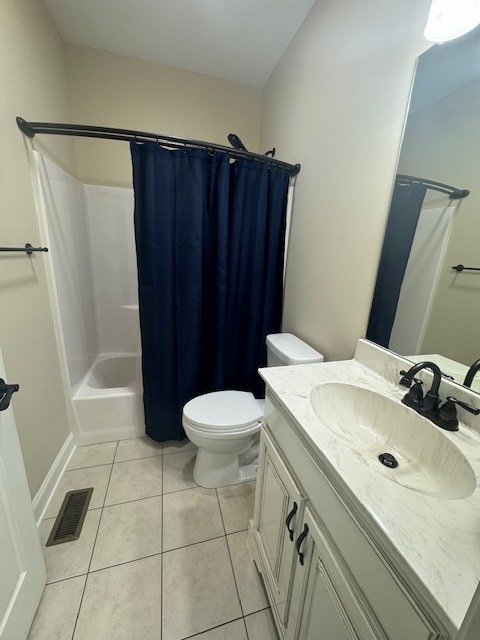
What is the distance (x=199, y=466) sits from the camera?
148cm

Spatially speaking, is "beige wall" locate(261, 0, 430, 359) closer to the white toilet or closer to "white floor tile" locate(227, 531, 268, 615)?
the white toilet

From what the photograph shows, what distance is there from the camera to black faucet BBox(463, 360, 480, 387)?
75 cm

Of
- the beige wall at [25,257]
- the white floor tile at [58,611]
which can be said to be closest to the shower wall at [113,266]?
the beige wall at [25,257]

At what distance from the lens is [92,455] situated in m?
1.67

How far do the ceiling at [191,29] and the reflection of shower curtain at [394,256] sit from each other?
4.31ft

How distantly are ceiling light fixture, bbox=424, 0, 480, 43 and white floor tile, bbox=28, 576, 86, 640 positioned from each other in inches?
91.0

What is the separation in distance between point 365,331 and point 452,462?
57cm

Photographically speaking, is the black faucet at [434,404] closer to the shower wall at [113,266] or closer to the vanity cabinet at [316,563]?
the vanity cabinet at [316,563]

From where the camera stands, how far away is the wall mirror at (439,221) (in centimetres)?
77

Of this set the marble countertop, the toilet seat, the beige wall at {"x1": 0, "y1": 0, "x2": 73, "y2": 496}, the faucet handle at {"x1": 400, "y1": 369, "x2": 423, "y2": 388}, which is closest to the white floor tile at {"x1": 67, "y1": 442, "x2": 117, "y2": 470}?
the beige wall at {"x1": 0, "y1": 0, "x2": 73, "y2": 496}

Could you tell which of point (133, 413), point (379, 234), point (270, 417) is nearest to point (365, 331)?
point (379, 234)

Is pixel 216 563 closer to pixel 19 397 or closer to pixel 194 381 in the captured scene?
pixel 194 381

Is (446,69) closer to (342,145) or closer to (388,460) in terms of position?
(342,145)

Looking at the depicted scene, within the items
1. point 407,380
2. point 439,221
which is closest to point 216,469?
point 407,380
